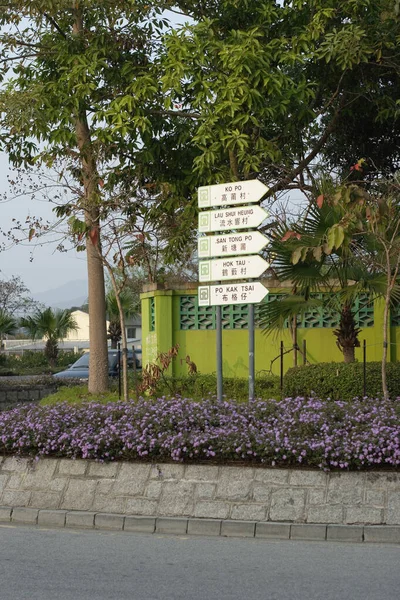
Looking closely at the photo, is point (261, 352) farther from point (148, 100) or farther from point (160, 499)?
point (160, 499)

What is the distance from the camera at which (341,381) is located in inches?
550

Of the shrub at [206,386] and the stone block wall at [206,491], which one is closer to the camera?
the stone block wall at [206,491]

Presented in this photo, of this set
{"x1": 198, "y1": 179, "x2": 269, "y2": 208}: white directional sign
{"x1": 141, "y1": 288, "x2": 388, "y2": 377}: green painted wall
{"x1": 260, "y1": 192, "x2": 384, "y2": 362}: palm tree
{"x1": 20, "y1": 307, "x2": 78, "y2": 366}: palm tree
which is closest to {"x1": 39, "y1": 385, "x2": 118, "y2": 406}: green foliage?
{"x1": 141, "y1": 288, "x2": 388, "y2": 377}: green painted wall

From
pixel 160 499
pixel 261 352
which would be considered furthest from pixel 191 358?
pixel 160 499

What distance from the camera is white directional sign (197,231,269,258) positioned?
11.6 meters

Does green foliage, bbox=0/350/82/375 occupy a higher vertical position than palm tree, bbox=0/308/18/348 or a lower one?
lower

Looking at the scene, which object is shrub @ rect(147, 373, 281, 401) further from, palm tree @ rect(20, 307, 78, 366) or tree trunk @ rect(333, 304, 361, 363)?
palm tree @ rect(20, 307, 78, 366)

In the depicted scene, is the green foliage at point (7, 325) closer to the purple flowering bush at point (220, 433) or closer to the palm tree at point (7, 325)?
the palm tree at point (7, 325)

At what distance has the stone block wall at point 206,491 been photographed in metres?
9.13

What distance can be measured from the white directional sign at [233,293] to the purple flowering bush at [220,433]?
4.17 ft

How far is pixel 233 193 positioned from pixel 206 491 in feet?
12.9

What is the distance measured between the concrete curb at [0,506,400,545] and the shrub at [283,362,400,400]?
4779mm

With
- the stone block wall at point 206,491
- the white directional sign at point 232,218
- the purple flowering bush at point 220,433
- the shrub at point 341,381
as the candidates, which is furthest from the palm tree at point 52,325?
the stone block wall at point 206,491

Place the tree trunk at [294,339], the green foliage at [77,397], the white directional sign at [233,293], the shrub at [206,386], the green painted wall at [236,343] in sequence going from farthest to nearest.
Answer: the green foliage at [77,397] → the green painted wall at [236,343] → the tree trunk at [294,339] → the shrub at [206,386] → the white directional sign at [233,293]
